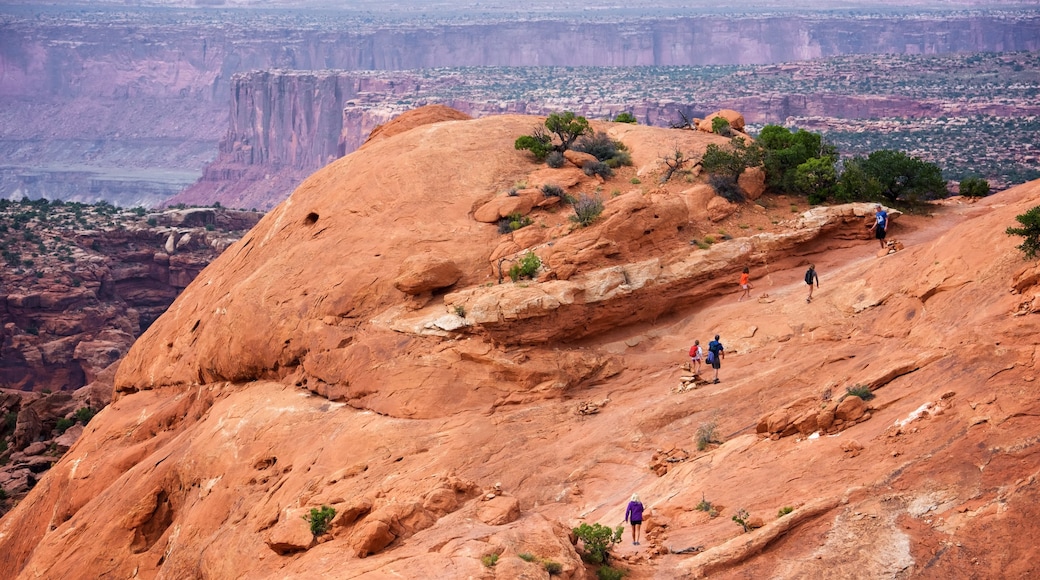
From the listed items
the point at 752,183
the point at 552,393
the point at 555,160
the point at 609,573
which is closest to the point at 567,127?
the point at 555,160

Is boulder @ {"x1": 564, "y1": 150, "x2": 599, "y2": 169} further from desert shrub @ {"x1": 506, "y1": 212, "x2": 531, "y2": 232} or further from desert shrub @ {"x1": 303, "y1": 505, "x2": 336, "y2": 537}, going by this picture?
desert shrub @ {"x1": 303, "y1": 505, "x2": 336, "y2": 537}

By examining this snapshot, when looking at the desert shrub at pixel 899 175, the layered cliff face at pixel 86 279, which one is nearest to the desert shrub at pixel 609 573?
the desert shrub at pixel 899 175

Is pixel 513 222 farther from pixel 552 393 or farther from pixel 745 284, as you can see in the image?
pixel 745 284

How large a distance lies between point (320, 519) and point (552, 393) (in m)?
7.29

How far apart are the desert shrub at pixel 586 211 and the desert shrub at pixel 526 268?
A: 1914mm

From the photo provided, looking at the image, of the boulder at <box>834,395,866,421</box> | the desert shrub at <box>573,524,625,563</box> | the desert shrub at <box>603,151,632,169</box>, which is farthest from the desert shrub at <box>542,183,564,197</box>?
the desert shrub at <box>573,524,625,563</box>

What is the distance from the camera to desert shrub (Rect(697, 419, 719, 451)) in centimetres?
2525

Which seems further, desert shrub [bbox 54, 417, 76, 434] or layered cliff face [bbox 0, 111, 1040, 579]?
desert shrub [bbox 54, 417, 76, 434]

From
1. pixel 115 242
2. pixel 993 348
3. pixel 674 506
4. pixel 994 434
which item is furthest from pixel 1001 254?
pixel 115 242

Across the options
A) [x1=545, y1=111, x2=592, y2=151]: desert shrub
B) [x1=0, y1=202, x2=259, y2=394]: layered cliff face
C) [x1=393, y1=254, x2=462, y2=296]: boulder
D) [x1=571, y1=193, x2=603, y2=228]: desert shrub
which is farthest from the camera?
[x1=0, y1=202, x2=259, y2=394]: layered cliff face

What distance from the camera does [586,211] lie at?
102 ft

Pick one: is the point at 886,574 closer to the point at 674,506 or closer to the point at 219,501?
the point at 674,506

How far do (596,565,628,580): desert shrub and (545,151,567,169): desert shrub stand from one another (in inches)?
677

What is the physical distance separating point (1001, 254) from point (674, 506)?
9.31m
